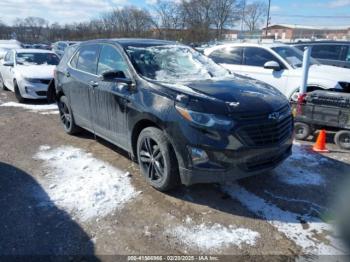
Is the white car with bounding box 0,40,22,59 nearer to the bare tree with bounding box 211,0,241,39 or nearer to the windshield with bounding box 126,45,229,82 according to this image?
the windshield with bounding box 126,45,229,82

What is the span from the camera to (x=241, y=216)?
11.3 ft

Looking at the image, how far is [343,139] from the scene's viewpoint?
5566mm

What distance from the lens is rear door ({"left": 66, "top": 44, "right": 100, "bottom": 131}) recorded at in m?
5.03

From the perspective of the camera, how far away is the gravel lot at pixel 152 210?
299 cm

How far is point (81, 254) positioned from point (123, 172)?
68.1 inches

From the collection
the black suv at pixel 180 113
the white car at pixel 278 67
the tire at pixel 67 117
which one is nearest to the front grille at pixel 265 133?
the black suv at pixel 180 113

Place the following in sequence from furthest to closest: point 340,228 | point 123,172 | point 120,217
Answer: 1. point 123,172
2. point 120,217
3. point 340,228

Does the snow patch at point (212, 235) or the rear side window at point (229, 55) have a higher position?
the rear side window at point (229, 55)

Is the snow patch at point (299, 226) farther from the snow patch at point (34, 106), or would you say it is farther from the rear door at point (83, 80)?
the snow patch at point (34, 106)

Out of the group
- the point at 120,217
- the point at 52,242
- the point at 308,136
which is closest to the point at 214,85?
the point at 120,217

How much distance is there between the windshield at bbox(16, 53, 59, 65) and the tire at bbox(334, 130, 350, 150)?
28.6 feet

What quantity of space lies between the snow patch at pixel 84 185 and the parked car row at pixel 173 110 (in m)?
0.39

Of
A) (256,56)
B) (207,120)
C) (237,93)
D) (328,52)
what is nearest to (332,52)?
(328,52)

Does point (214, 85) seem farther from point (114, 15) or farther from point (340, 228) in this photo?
point (114, 15)
